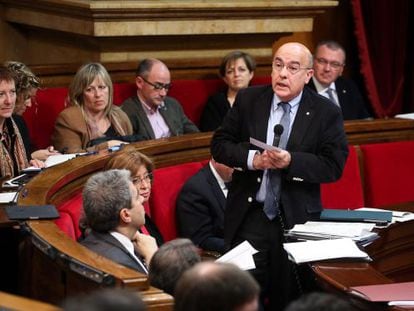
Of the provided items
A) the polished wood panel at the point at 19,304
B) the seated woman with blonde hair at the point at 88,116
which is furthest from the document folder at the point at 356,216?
the polished wood panel at the point at 19,304

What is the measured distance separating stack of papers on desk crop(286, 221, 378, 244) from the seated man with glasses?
6.36 feet

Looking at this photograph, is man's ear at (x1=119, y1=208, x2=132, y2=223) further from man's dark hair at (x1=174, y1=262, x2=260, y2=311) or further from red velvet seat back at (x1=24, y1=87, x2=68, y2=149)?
red velvet seat back at (x1=24, y1=87, x2=68, y2=149)

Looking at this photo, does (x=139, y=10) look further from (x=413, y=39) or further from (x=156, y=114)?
(x=413, y=39)

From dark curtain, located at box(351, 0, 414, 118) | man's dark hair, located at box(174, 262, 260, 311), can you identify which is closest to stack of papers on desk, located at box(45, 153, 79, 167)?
man's dark hair, located at box(174, 262, 260, 311)

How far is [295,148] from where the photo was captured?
14.0 feet

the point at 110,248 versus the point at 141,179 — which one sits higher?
the point at 141,179

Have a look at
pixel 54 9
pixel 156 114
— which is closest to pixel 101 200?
pixel 156 114

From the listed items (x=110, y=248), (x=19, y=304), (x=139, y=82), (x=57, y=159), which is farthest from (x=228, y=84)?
(x=19, y=304)

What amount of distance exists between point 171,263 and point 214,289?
844 mm

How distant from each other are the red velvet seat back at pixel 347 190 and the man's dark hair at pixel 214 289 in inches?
135

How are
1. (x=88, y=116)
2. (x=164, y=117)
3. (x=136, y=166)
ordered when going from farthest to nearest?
(x=164, y=117) → (x=88, y=116) → (x=136, y=166)

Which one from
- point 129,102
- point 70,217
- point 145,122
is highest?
point 129,102

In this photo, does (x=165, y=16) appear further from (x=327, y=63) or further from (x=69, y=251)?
(x=69, y=251)

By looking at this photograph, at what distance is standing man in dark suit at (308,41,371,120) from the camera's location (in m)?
6.56
